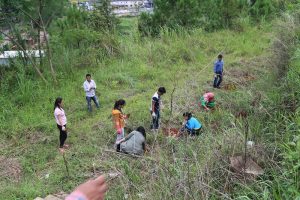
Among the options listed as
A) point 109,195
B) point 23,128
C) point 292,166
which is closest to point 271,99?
point 292,166

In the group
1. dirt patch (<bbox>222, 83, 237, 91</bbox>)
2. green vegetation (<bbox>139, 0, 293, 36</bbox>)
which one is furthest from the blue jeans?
green vegetation (<bbox>139, 0, 293, 36</bbox>)

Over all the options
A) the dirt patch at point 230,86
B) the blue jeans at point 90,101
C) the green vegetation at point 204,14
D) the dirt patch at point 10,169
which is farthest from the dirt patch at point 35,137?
the green vegetation at point 204,14

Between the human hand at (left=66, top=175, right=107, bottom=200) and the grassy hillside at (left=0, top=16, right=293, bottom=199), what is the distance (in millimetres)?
1335

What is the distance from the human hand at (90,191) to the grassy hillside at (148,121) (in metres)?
1.33

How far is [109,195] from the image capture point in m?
4.05

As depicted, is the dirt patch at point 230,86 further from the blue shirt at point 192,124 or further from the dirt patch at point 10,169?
the dirt patch at point 10,169

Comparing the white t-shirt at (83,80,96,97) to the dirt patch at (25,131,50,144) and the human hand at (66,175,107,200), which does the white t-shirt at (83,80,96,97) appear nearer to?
the dirt patch at (25,131,50,144)

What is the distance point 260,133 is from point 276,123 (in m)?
0.29

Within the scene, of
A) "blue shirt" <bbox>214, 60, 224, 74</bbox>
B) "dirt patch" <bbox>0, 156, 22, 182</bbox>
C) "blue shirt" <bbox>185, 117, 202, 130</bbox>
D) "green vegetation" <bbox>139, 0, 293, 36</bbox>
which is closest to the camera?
"dirt patch" <bbox>0, 156, 22, 182</bbox>

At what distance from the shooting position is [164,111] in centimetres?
807

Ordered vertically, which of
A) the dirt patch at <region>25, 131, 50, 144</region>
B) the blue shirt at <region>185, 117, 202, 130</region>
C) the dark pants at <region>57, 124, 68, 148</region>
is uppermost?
the blue shirt at <region>185, 117, 202, 130</region>

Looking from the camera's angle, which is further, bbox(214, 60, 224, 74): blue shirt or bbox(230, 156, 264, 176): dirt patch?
bbox(214, 60, 224, 74): blue shirt

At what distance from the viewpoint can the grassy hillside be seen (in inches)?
132

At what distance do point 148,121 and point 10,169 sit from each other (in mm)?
2951
